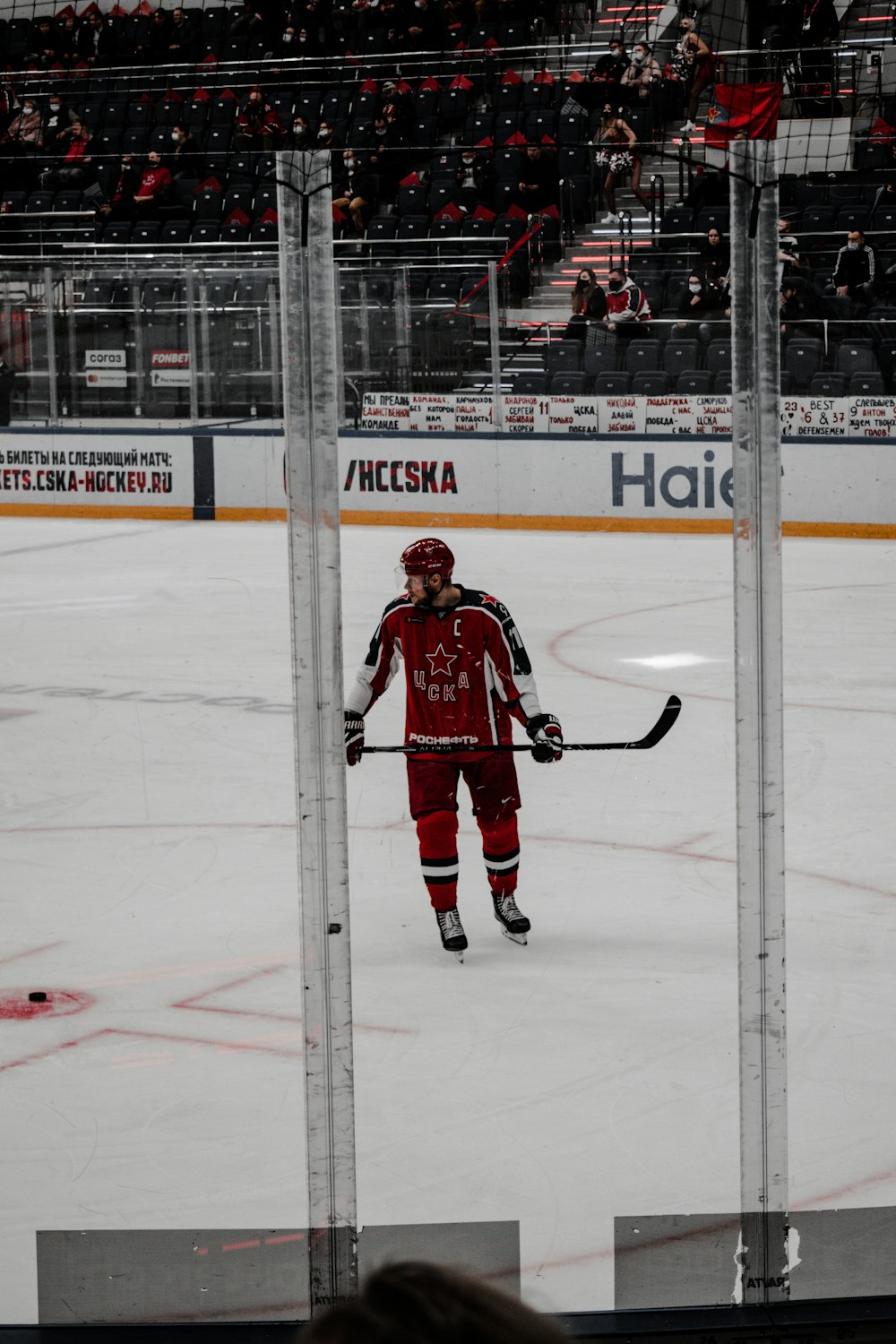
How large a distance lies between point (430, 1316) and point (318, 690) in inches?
50.8

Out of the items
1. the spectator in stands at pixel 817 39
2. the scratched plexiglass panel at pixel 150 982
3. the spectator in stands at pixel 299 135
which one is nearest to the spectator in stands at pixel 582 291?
the spectator in stands at pixel 299 135

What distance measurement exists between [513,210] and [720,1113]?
12.8 meters

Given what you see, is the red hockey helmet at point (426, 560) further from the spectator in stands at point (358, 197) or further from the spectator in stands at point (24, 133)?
the spectator in stands at point (24, 133)

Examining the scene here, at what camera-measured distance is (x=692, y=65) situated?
651 inches

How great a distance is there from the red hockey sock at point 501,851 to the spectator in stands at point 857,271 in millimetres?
9316

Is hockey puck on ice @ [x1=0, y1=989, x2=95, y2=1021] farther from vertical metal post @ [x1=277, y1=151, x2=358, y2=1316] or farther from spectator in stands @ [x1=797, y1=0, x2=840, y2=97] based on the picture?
spectator in stands @ [x1=797, y1=0, x2=840, y2=97]

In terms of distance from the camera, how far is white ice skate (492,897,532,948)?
15.0ft

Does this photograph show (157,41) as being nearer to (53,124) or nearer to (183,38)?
(183,38)

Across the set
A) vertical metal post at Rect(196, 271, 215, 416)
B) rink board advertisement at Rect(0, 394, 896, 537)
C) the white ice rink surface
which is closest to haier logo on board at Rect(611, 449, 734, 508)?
rink board advertisement at Rect(0, 394, 896, 537)

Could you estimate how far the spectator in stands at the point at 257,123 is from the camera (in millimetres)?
17047

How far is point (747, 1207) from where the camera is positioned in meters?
2.18

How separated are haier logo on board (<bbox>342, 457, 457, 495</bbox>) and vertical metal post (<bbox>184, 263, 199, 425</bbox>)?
1.47 metres

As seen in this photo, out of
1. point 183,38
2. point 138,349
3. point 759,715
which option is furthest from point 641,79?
point 759,715

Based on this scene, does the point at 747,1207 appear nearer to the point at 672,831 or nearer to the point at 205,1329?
the point at 205,1329
